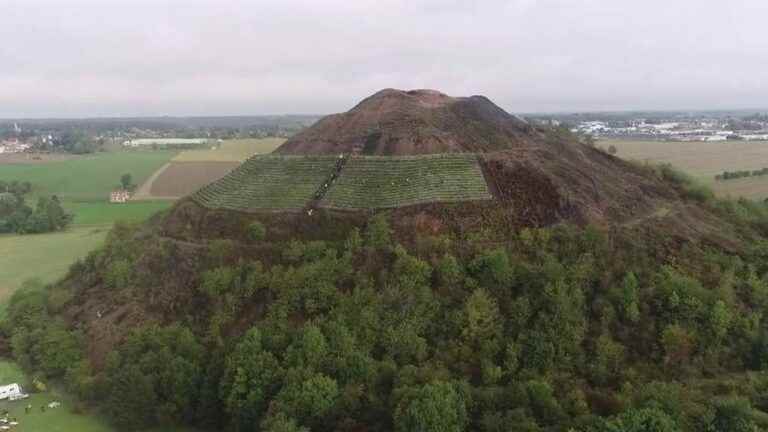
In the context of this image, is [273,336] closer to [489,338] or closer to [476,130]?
[489,338]

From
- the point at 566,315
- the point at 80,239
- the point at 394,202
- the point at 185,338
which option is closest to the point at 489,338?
the point at 566,315

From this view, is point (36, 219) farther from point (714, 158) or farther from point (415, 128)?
point (714, 158)

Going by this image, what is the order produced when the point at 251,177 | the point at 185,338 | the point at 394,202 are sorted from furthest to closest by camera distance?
the point at 251,177, the point at 394,202, the point at 185,338

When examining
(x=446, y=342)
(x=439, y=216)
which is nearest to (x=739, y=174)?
(x=439, y=216)

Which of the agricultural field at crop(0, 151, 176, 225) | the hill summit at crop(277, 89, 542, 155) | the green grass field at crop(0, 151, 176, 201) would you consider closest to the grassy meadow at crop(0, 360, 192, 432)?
the hill summit at crop(277, 89, 542, 155)

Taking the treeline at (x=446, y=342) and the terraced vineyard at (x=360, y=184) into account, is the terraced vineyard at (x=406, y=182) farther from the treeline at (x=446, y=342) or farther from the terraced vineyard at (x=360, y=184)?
the treeline at (x=446, y=342)

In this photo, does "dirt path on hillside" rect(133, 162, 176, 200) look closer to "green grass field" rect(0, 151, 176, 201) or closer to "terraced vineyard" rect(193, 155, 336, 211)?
"green grass field" rect(0, 151, 176, 201)
